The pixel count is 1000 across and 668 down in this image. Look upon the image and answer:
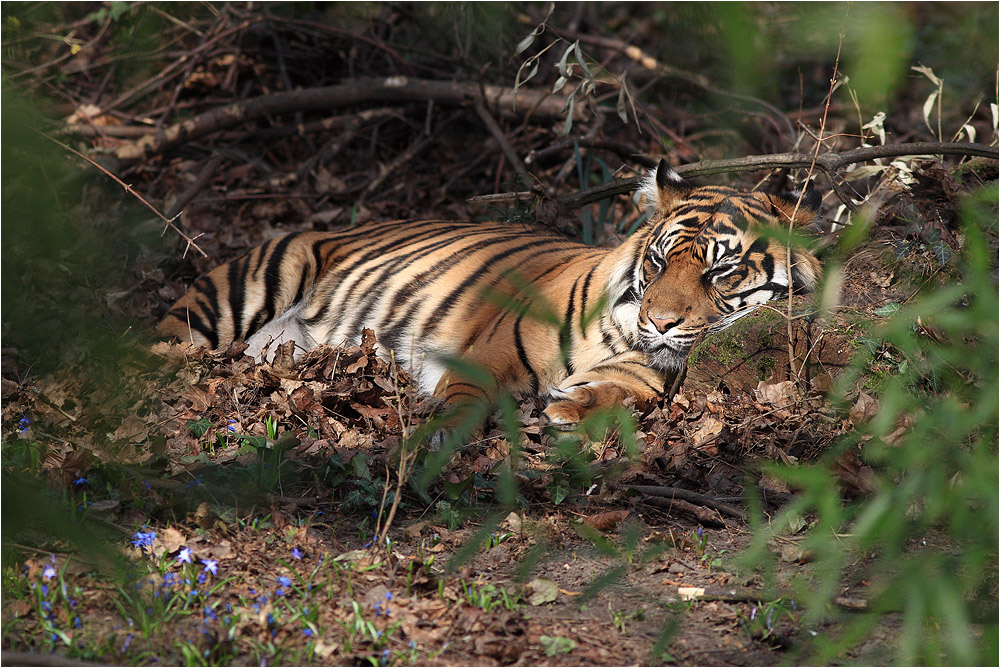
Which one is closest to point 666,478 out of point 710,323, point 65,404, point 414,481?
point 710,323

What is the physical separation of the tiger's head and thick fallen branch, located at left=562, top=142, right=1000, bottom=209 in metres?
0.30

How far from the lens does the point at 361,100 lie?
6.39 metres

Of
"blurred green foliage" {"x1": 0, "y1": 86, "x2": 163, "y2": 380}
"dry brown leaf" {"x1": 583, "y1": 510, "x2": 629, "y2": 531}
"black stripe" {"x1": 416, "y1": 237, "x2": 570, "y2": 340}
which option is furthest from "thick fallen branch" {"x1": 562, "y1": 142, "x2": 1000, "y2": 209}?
"blurred green foliage" {"x1": 0, "y1": 86, "x2": 163, "y2": 380}

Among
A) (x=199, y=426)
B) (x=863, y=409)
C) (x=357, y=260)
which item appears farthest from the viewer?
(x=357, y=260)

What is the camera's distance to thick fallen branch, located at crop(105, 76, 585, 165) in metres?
5.99

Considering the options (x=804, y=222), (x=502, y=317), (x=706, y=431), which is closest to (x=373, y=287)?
(x=502, y=317)

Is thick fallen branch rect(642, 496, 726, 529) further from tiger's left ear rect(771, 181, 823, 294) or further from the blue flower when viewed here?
the blue flower

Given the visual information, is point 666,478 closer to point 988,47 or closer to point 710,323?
point 710,323

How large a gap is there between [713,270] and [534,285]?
1056mm

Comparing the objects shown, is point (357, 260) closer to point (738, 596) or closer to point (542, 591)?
point (542, 591)

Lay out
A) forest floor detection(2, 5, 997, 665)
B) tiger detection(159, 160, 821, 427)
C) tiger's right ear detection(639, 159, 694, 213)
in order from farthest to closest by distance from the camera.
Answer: tiger's right ear detection(639, 159, 694, 213) → tiger detection(159, 160, 821, 427) → forest floor detection(2, 5, 997, 665)

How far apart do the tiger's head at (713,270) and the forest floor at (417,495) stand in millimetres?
159

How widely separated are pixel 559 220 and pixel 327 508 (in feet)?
9.41

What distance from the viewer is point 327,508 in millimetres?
2787
